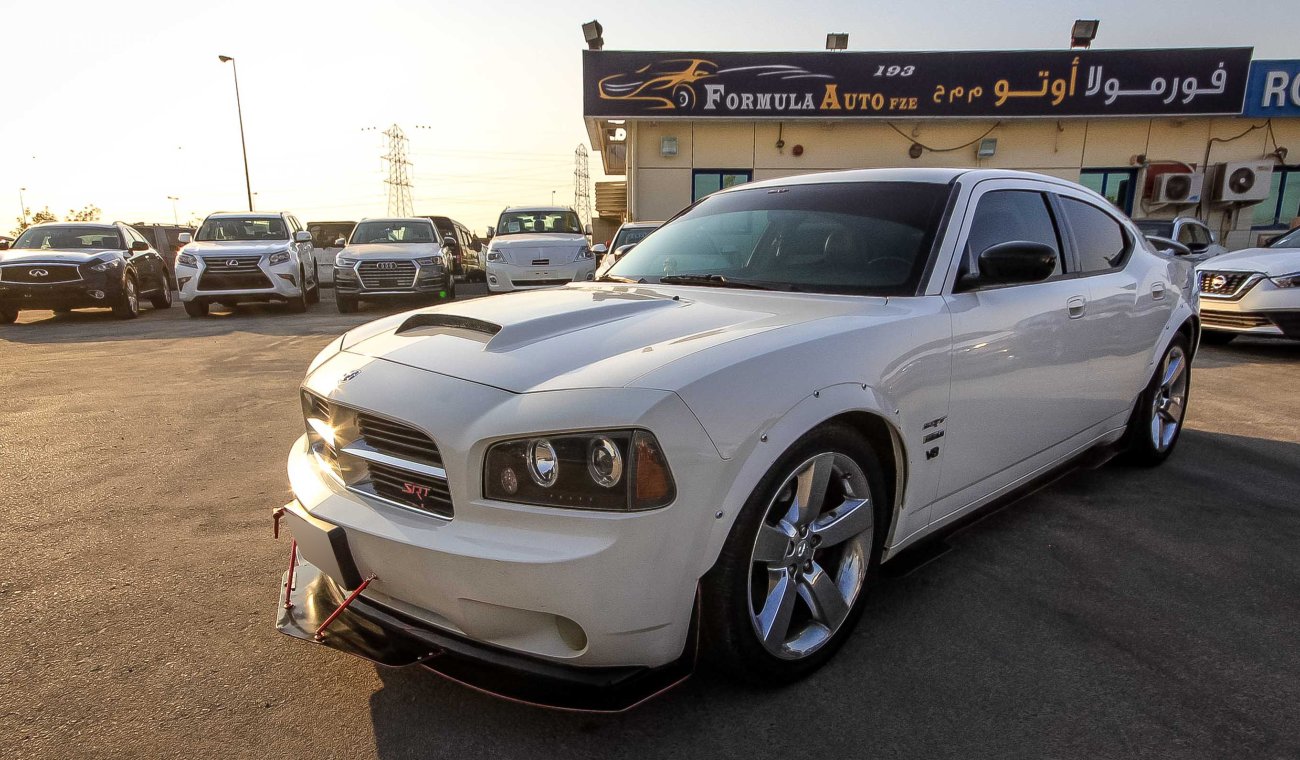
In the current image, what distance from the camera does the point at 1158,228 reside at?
10883mm

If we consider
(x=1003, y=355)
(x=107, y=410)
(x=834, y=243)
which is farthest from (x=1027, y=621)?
(x=107, y=410)

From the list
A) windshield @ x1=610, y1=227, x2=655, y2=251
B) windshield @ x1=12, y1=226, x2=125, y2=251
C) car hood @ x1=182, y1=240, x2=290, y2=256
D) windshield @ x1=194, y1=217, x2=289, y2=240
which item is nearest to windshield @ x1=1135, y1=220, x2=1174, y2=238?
windshield @ x1=610, y1=227, x2=655, y2=251

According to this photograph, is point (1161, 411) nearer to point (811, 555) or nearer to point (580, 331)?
point (811, 555)

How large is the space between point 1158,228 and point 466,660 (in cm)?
1225

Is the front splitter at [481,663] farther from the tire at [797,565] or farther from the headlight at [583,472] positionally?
the headlight at [583,472]

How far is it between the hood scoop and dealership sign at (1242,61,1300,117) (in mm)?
19658

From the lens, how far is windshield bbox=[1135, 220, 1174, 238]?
10638mm

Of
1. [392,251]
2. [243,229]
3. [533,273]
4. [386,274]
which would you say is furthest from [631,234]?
[243,229]

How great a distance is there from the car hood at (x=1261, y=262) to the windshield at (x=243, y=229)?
14.0 m

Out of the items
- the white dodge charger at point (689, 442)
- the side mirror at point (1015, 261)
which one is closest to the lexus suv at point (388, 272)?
the white dodge charger at point (689, 442)

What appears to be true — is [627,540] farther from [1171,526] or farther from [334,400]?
[1171,526]

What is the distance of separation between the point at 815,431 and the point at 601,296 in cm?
112

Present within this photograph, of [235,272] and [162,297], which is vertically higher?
[235,272]

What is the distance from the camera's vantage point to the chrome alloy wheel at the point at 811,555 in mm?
2096
